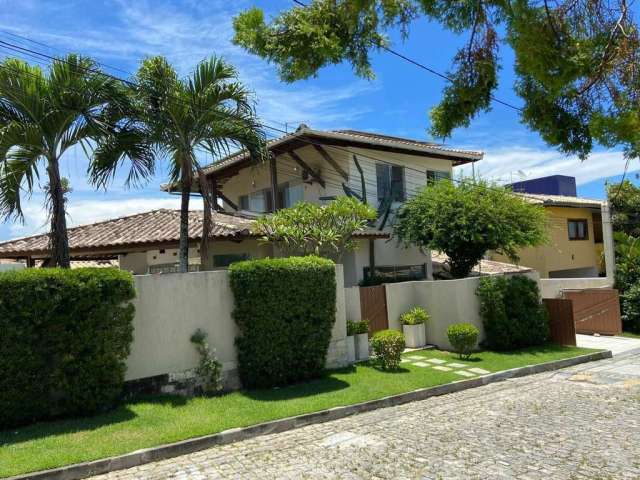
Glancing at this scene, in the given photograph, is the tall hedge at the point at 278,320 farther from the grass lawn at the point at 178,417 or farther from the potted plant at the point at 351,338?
the potted plant at the point at 351,338

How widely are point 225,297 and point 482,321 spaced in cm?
773

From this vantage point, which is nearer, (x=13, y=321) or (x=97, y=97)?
(x=13, y=321)

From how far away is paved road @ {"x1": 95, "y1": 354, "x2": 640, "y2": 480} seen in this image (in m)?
5.82

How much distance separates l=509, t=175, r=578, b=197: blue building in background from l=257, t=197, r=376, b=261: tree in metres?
21.3

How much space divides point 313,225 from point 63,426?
7.15m

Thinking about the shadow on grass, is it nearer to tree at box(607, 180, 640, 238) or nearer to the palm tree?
the palm tree

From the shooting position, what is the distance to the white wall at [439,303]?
46.0 ft

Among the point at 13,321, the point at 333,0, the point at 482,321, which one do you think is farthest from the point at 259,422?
the point at 482,321

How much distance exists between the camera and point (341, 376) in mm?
10664

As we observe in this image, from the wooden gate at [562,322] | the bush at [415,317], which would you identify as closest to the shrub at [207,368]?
the bush at [415,317]

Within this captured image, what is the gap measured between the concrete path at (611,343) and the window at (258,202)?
11432mm

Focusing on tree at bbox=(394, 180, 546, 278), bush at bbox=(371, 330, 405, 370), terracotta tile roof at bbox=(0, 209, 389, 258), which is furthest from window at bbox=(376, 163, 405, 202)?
bush at bbox=(371, 330, 405, 370)

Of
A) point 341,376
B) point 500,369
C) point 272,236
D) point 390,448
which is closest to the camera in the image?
point 390,448

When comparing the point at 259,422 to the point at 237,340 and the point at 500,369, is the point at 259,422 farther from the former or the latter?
the point at 500,369
